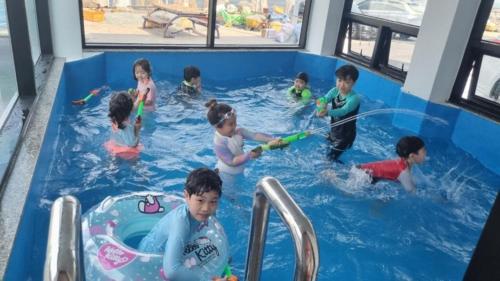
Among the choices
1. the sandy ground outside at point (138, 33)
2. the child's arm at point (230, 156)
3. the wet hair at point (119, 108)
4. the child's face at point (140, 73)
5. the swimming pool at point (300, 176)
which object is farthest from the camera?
the sandy ground outside at point (138, 33)

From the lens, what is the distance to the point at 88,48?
5.62 meters

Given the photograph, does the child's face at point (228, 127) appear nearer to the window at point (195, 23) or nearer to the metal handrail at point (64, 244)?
the metal handrail at point (64, 244)

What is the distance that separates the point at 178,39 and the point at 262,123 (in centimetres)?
267

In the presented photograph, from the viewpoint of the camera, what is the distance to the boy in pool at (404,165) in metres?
3.09

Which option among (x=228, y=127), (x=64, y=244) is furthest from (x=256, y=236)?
(x=228, y=127)

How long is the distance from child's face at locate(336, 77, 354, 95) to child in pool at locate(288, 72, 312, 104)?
1.53 m

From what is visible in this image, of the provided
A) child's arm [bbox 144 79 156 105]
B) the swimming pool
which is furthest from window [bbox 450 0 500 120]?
child's arm [bbox 144 79 156 105]

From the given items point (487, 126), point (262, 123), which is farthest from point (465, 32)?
point (262, 123)

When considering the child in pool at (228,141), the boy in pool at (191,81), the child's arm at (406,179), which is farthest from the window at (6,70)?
the child's arm at (406,179)

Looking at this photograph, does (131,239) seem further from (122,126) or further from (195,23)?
(195,23)

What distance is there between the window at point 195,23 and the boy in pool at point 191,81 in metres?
1.50

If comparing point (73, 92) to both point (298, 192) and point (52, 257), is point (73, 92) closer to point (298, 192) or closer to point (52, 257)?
point (298, 192)

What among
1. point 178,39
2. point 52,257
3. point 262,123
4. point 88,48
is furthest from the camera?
point 178,39

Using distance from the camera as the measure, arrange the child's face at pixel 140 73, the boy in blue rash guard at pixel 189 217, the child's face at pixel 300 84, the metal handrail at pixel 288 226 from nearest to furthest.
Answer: the metal handrail at pixel 288 226, the boy in blue rash guard at pixel 189 217, the child's face at pixel 140 73, the child's face at pixel 300 84
